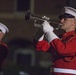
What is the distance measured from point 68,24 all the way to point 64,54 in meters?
0.45

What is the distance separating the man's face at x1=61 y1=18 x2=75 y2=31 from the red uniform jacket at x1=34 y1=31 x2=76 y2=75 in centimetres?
7

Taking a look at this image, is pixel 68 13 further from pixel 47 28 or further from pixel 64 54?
pixel 64 54

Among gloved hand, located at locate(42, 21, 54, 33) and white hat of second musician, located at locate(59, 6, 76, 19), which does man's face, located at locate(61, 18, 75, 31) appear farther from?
gloved hand, located at locate(42, 21, 54, 33)

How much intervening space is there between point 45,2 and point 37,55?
96.5 inches

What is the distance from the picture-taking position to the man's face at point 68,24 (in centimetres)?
630

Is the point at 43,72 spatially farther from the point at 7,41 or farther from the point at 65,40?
the point at 7,41

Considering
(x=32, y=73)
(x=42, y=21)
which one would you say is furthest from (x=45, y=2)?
(x=42, y=21)

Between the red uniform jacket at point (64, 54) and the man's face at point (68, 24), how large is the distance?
0.23 feet

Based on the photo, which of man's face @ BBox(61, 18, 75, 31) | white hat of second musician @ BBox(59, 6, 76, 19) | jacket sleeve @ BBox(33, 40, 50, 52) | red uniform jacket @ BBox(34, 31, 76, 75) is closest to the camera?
red uniform jacket @ BBox(34, 31, 76, 75)

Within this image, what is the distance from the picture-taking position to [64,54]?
609 cm

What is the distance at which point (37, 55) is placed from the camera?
21.5 metres

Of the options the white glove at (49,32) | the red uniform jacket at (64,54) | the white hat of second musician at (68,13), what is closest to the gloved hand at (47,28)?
the white glove at (49,32)

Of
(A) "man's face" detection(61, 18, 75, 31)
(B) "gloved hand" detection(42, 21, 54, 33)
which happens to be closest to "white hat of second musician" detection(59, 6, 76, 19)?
(A) "man's face" detection(61, 18, 75, 31)

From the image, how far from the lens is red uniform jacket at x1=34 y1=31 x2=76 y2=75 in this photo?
19.8 ft
